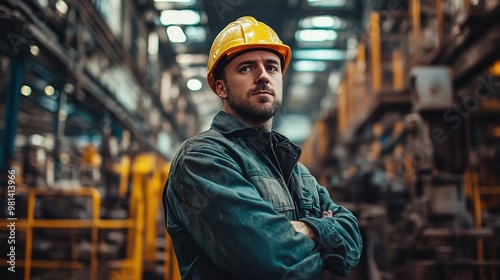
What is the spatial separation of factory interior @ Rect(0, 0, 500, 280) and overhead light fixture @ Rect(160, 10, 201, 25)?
6 centimetres

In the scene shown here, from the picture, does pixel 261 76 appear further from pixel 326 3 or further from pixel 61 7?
pixel 326 3

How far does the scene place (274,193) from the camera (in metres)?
1.83

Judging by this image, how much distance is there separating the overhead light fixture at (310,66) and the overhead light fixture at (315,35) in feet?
7.27

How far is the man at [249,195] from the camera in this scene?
1.58 metres

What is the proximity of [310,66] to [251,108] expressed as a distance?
1692 cm

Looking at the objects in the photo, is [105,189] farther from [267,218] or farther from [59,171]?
[267,218]

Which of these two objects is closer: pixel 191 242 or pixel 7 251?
pixel 191 242

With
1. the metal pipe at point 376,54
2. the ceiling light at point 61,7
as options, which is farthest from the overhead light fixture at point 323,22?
the ceiling light at point 61,7

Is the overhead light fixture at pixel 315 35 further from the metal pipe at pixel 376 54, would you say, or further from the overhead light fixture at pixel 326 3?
the metal pipe at pixel 376 54

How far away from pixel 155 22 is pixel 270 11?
430cm

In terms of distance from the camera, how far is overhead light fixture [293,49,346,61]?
53.0ft

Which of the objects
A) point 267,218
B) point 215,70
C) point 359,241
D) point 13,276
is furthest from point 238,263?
point 13,276

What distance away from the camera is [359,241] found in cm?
200

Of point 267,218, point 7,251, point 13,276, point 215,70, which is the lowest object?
point 13,276
